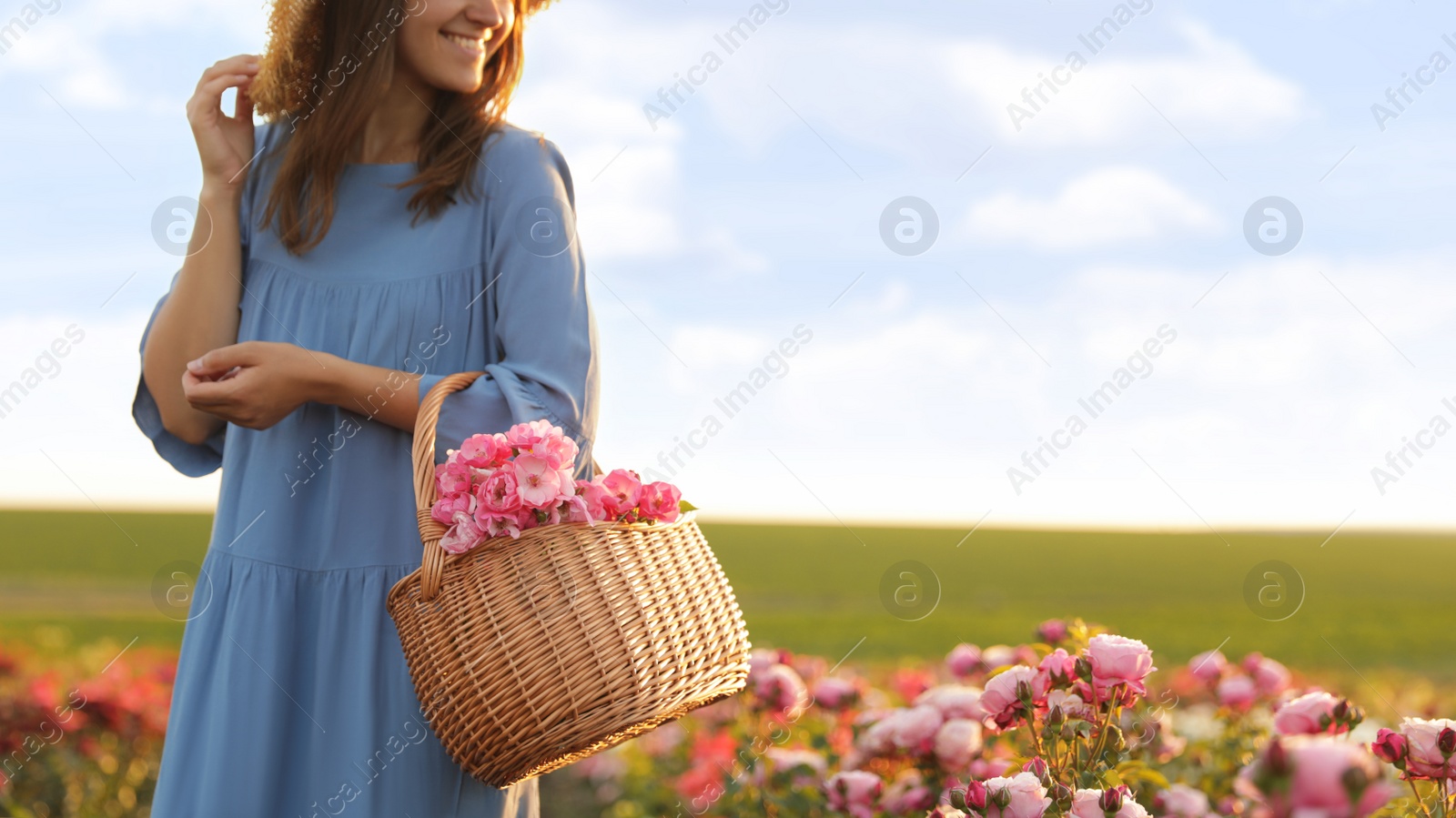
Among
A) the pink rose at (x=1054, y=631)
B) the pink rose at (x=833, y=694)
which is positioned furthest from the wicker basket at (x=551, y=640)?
the pink rose at (x=833, y=694)

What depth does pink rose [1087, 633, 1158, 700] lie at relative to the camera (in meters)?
1.57

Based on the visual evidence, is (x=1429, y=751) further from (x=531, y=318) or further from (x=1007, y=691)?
(x=531, y=318)

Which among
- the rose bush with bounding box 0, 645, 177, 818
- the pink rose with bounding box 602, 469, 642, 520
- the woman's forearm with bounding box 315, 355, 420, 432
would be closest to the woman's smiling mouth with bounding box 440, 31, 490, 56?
the woman's forearm with bounding box 315, 355, 420, 432

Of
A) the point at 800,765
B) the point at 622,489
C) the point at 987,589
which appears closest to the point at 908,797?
the point at 800,765

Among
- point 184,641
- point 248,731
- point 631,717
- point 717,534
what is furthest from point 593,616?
point 717,534

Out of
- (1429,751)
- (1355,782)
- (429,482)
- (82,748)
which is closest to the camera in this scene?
(1355,782)

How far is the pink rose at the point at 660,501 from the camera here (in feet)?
4.82

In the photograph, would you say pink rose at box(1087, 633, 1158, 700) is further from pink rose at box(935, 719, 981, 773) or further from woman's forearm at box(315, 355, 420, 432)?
woman's forearm at box(315, 355, 420, 432)

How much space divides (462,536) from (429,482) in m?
0.11

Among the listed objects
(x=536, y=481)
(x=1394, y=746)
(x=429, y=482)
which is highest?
(x=1394, y=746)

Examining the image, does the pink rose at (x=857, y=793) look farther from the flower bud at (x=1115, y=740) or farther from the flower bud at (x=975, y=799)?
the flower bud at (x=975, y=799)

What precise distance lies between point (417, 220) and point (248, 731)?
2.69 ft

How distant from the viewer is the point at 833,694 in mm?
2727

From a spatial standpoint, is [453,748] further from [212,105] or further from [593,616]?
[212,105]
